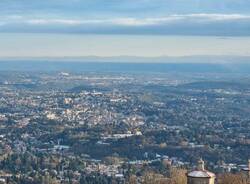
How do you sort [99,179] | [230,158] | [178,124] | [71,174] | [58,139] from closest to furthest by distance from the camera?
[99,179] < [71,174] < [230,158] < [58,139] < [178,124]

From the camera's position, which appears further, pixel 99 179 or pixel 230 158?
pixel 230 158

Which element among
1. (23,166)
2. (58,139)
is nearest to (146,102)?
(58,139)

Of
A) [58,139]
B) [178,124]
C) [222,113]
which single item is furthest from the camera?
[222,113]

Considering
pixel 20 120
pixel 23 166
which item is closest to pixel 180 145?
pixel 23 166

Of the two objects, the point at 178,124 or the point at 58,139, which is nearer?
the point at 58,139

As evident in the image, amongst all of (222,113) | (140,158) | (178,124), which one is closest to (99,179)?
(140,158)

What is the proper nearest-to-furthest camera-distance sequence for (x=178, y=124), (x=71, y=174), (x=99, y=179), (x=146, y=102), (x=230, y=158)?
1. (x=99, y=179)
2. (x=71, y=174)
3. (x=230, y=158)
4. (x=178, y=124)
5. (x=146, y=102)

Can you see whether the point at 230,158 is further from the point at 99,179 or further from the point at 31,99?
the point at 31,99

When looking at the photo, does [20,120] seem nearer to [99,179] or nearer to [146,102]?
[146,102]

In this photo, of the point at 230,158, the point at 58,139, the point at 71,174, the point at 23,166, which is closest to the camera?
the point at 71,174
